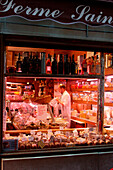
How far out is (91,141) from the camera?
165 inches

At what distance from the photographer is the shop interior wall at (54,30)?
378 cm

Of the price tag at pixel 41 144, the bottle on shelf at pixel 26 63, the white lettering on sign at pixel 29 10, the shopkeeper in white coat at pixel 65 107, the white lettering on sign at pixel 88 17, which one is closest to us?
the white lettering on sign at pixel 29 10

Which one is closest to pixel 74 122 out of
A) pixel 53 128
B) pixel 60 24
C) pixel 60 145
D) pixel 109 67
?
pixel 53 128

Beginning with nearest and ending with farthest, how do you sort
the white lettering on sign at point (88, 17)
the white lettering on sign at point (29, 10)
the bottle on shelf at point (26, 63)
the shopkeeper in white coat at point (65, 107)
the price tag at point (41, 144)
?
the white lettering on sign at point (29, 10) < the price tag at point (41, 144) < the white lettering on sign at point (88, 17) < the bottle on shelf at point (26, 63) < the shopkeeper in white coat at point (65, 107)

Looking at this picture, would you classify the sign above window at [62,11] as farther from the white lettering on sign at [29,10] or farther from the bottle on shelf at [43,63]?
the bottle on shelf at [43,63]

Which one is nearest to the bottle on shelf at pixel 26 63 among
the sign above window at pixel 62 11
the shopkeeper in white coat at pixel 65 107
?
the sign above window at pixel 62 11

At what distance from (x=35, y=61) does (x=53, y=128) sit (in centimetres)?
162

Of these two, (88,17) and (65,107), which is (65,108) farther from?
(88,17)

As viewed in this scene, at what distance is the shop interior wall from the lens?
3775 mm

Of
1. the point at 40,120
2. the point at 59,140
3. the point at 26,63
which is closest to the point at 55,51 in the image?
the point at 26,63

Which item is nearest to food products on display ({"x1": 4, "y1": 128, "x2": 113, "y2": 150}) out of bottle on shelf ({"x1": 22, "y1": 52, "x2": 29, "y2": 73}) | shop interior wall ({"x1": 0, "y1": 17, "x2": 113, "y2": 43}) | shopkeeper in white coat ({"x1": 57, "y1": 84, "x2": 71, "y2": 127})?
bottle on shelf ({"x1": 22, "y1": 52, "x2": 29, "y2": 73})

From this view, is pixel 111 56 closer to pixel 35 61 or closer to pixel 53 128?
pixel 35 61

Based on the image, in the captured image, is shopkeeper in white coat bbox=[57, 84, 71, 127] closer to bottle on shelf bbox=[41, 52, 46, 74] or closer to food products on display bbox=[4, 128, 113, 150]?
food products on display bbox=[4, 128, 113, 150]

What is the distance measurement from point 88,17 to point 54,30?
66 cm
